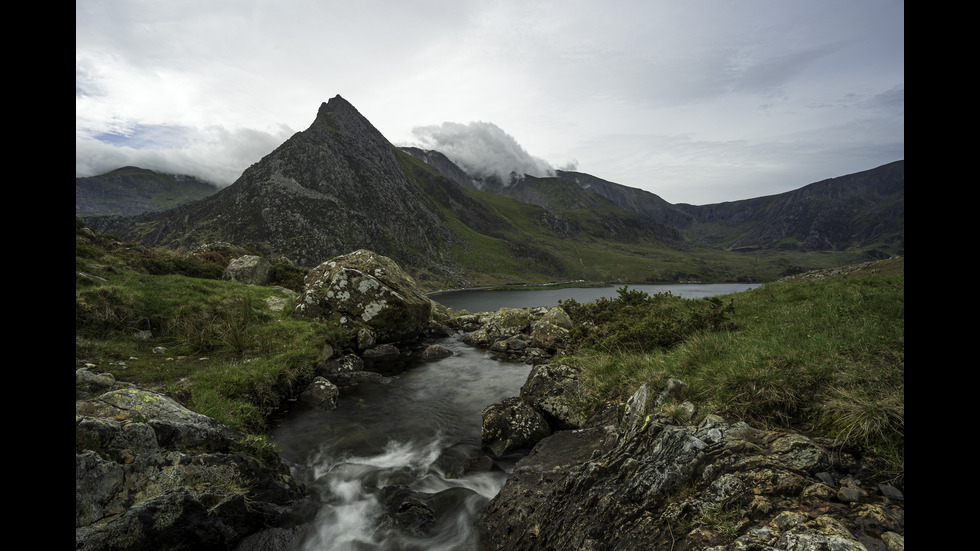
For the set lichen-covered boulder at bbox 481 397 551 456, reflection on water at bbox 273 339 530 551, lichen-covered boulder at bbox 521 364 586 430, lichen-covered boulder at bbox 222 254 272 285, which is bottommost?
reflection on water at bbox 273 339 530 551

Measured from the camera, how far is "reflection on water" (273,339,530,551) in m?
8.81

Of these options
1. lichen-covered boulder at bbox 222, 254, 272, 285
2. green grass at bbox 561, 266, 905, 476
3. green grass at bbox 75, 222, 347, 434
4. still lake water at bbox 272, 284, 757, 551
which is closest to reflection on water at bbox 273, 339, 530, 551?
still lake water at bbox 272, 284, 757, 551

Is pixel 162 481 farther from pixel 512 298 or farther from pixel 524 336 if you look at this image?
pixel 512 298

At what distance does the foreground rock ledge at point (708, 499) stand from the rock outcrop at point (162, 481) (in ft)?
17.5

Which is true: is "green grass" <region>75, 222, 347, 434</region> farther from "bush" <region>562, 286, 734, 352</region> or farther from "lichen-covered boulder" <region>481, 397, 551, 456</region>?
A: "bush" <region>562, 286, 734, 352</region>

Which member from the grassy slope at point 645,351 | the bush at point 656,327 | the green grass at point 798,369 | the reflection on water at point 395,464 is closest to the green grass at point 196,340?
the grassy slope at point 645,351

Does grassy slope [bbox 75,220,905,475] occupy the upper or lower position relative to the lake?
upper

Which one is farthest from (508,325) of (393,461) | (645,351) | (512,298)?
(512,298)

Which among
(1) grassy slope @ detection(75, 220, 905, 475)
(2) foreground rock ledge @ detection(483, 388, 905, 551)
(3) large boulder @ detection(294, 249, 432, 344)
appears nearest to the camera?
(2) foreground rock ledge @ detection(483, 388, 905, 551)

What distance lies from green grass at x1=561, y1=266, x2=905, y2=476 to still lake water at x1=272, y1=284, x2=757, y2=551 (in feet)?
14.3

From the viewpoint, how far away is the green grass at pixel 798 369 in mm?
5125

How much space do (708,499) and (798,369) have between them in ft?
11.0

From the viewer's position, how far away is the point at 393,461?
469 inches

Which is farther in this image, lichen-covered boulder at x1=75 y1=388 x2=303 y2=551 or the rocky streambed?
lichen-covered boulder at x1=75 y1=388 x2=303 y2=551
